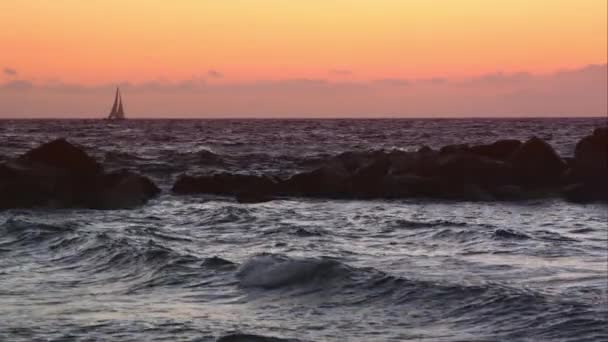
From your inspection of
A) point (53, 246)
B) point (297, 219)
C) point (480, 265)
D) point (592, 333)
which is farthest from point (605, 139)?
point (592, 333)

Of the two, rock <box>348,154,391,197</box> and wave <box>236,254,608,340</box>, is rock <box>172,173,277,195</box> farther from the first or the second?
wave <box>236,254,608,340</box>

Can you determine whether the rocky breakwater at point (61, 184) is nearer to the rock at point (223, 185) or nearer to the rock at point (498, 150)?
the rock at point (223, 185)

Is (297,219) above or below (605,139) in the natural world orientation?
below

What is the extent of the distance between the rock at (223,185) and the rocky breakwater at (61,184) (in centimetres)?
305

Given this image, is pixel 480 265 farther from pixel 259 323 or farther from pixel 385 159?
pixel 385 159

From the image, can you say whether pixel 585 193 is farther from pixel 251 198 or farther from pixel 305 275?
pixel 305 275

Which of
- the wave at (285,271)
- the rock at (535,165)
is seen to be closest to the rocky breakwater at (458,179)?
the rock at (535,165)

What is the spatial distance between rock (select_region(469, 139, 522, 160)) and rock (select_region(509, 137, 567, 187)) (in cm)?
108

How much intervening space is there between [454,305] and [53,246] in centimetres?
841

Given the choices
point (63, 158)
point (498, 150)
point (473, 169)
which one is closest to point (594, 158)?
point (473, 169)

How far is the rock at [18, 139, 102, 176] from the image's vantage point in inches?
1000

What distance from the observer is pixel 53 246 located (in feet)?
55.7

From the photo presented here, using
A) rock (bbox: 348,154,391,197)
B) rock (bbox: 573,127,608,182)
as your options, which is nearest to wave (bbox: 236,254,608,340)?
rock (bbox: 348,154,391,197)

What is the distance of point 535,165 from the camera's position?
28.4 m
